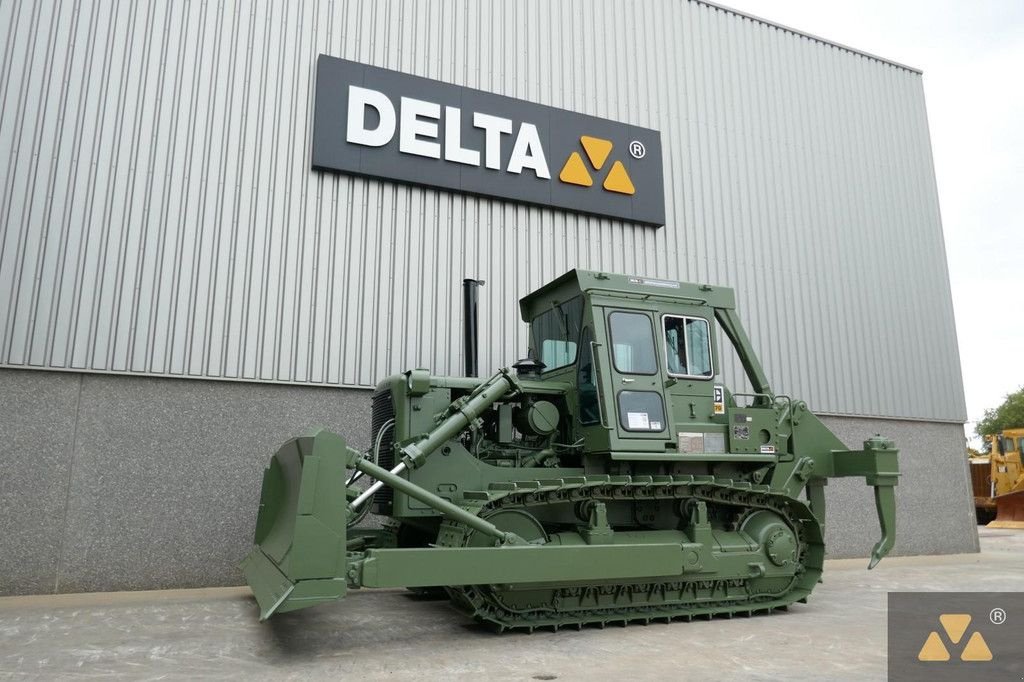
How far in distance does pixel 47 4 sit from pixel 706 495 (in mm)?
10142

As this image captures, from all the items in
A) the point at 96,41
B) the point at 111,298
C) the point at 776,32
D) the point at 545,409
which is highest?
the point at 776,32

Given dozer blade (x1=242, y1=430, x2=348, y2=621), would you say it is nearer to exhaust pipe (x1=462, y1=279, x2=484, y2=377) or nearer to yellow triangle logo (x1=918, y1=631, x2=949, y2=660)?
exhaust pipe (x1=462, y1=279, x2=484, y2=377)

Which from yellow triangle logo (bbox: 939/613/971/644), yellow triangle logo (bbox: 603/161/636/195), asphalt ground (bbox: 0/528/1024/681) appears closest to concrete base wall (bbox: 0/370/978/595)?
asphalt ground (bbox: 0/528/1024/681)

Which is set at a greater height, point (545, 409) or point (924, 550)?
point (545, 409)

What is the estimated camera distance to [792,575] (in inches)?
277

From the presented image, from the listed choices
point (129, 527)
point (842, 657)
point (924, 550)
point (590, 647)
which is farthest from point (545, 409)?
point (924, 550)

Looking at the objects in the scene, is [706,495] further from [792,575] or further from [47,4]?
[47,4]

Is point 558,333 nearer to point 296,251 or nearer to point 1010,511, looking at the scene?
point 296,251

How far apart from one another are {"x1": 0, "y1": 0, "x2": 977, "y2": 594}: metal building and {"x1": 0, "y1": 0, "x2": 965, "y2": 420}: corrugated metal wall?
4 cm

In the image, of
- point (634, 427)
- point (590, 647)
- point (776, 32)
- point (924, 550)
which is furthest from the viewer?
point (776, 32)

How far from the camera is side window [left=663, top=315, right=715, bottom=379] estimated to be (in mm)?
7258

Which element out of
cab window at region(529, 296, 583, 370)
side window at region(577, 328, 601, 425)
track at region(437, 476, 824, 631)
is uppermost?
cab window at region(529, 296, 583, 370)

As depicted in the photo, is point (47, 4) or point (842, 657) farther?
point (47, 4)

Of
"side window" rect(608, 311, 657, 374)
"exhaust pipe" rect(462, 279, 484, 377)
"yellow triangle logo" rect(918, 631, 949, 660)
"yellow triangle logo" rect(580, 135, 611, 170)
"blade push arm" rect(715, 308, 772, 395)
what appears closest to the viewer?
"yellow triangle logo" rect(918, 631, 949, 660)
